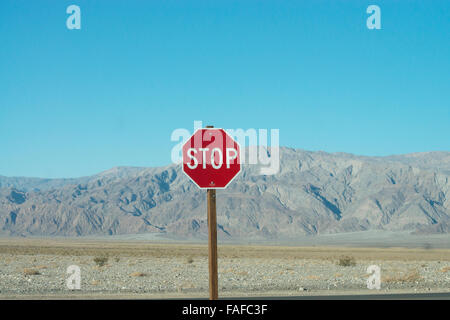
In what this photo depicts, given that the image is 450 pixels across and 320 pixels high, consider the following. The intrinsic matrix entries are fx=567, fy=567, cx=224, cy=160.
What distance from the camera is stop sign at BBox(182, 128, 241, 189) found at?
285 inches

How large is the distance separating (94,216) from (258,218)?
54720 mm

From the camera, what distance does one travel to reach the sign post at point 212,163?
723cm

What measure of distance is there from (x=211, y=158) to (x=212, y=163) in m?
0.07

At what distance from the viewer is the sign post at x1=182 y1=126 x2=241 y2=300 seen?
7.23 m

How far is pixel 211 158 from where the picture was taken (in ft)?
24.1

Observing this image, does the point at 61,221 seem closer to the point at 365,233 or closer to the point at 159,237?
the point at 159,237

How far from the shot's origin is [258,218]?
584ft

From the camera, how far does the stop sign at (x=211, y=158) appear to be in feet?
23.7

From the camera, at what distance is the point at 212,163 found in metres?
7.32
